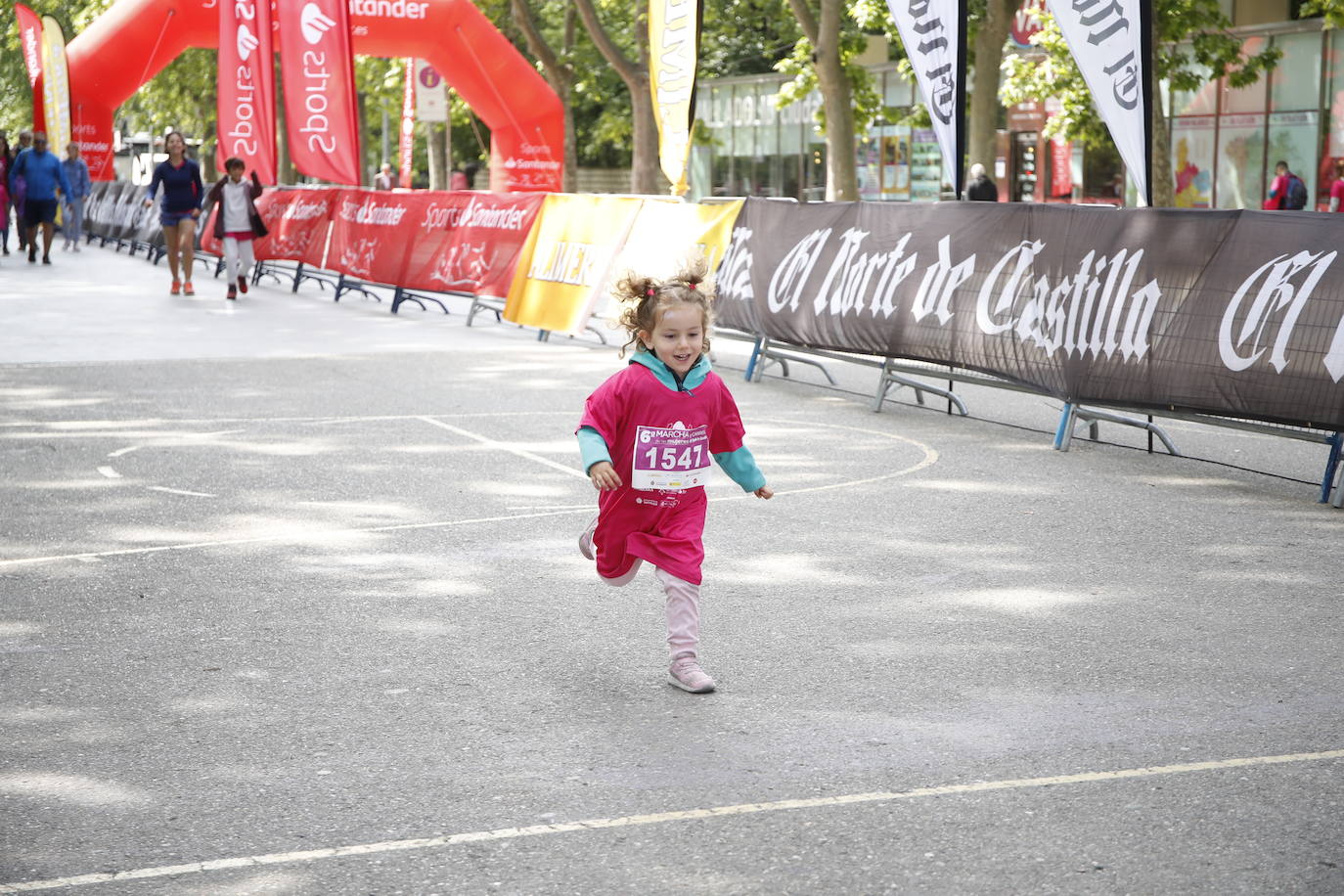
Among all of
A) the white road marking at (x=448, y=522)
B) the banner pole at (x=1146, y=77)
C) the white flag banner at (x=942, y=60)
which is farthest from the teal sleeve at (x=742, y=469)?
the white flag banner at (x=942, y=60)

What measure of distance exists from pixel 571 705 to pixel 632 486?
74 centimetres

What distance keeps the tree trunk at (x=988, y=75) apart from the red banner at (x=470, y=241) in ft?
32.3

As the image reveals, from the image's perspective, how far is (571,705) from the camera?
5215 mm

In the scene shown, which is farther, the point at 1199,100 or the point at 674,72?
the point at 1199,100

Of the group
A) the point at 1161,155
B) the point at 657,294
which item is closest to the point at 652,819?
the point at 657,294

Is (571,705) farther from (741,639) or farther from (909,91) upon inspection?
(909,91)

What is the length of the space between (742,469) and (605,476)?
63 cm

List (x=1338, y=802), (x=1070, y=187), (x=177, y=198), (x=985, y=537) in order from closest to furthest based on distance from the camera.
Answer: (x=1338, y=802) → (x=985, y=537) → (x=177, y=198) → (x=1070, y=187)

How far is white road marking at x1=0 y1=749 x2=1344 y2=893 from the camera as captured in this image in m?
3.86

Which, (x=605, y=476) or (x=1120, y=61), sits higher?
(x=1120, y=61)

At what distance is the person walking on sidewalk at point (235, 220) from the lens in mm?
21000

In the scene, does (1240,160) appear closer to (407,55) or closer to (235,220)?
(407,55)

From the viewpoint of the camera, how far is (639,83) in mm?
31797

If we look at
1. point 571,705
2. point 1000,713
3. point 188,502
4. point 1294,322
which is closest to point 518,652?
point 571,705
